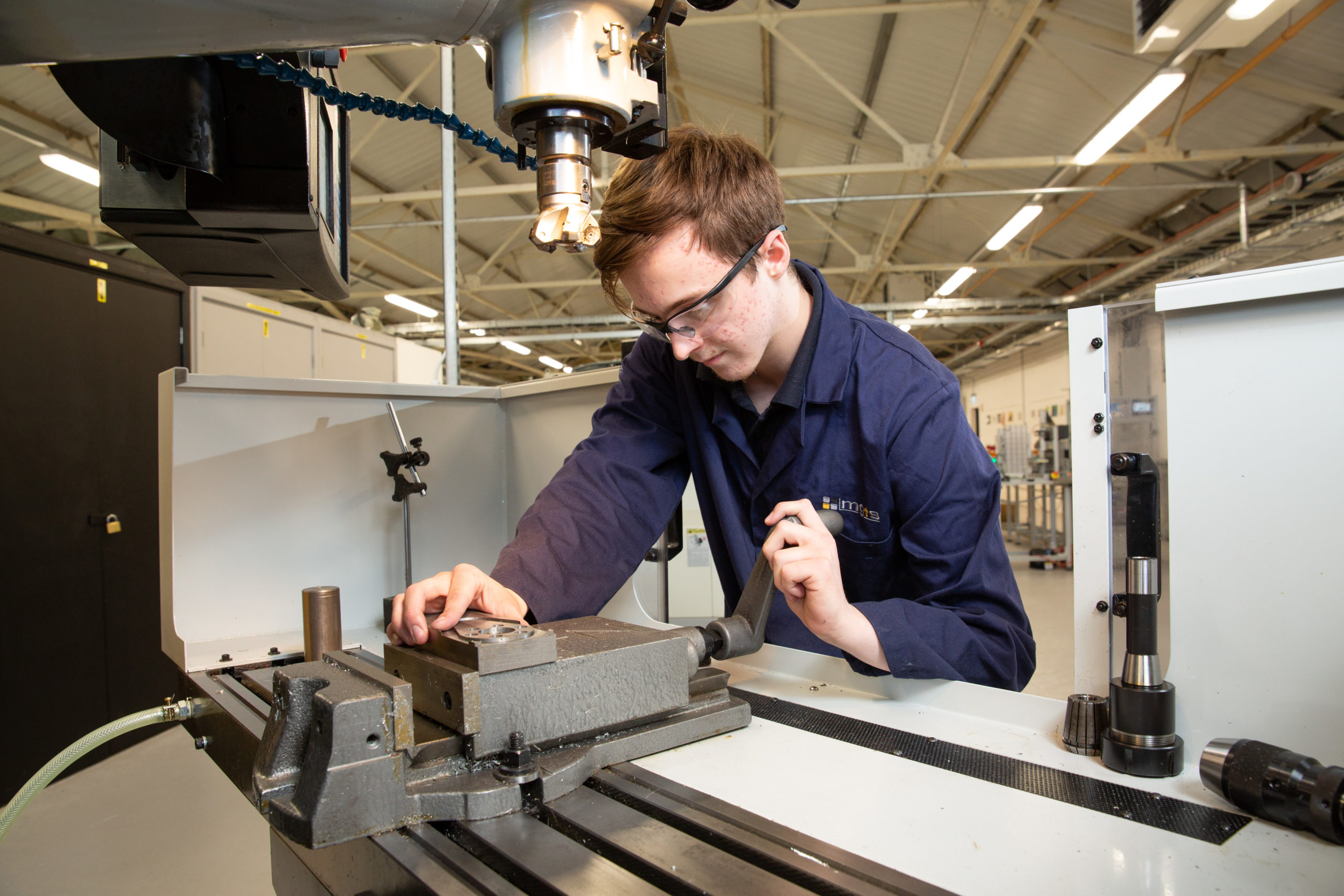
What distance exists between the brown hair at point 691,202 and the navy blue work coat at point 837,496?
175 mm

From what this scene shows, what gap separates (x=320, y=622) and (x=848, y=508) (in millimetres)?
616

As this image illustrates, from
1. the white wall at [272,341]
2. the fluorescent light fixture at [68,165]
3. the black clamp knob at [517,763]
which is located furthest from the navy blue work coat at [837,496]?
the fluorescent light fixture at [68,165]

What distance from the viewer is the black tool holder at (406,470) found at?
54.2 inches

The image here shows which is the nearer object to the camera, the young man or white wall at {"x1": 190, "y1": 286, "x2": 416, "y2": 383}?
the young man

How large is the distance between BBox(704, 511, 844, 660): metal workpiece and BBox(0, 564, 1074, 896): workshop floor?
147 cm

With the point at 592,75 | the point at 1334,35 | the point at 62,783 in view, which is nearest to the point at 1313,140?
the point at 1334,35

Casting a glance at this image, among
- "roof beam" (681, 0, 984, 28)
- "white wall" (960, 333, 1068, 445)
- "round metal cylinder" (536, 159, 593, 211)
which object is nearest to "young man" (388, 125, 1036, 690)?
"round metal cylinder" (536, 159, 593, 211)

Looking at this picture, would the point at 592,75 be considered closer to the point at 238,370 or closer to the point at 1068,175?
the point at 238,370

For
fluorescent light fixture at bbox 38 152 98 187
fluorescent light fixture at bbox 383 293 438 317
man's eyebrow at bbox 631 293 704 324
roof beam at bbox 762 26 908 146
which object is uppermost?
roof beam at bbox 762 26 908 146

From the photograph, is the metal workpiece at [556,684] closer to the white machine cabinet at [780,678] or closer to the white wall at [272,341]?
the white machine cabinet at [780,678]

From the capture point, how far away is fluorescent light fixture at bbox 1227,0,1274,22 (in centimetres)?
239

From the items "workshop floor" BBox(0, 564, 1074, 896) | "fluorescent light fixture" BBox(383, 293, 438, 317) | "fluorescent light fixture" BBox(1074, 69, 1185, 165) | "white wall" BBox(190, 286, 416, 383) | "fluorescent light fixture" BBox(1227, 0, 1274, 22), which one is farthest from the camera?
"fluorescent light fixture" BBox(383, 293, 438, 317)

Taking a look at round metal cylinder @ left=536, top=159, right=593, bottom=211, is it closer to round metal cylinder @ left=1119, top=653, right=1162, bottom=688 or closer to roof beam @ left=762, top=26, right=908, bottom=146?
round metal cylinder @ left=1119, top=653, right=1162, bottom=688

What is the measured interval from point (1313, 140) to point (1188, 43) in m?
2.16
